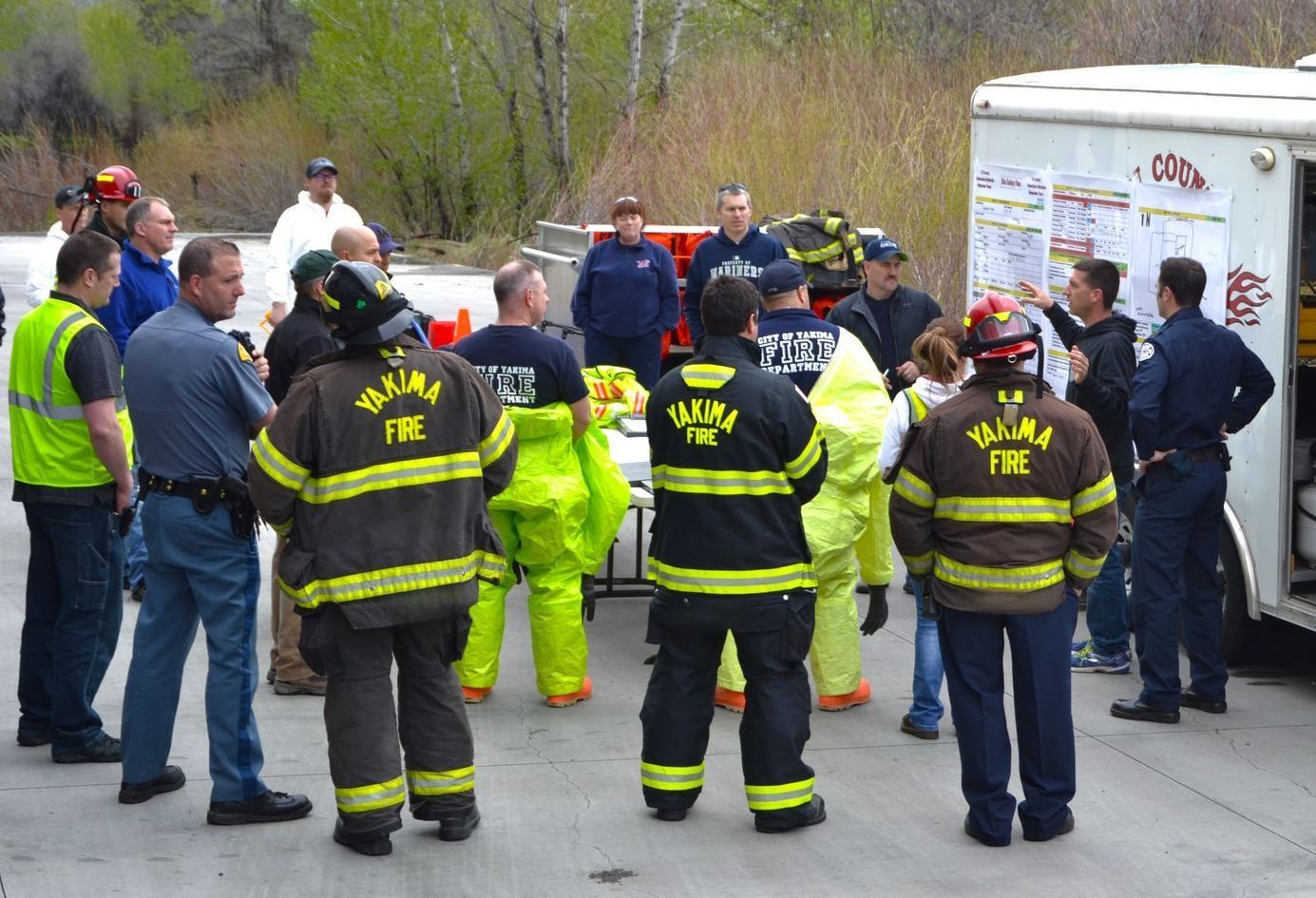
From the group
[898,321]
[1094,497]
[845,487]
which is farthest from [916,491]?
[898,321]

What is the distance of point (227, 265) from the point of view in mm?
5223

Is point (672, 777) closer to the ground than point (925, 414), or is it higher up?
closer to the ground

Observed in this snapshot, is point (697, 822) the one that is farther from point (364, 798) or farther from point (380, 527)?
point (380, 527)

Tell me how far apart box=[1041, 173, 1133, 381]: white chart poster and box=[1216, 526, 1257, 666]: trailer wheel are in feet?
4.12

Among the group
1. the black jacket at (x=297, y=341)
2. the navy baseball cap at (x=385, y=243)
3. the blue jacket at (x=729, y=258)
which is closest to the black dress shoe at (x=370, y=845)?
the black jacket at (x=297, y=341)

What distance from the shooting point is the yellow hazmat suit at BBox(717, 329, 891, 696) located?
617 centimetres

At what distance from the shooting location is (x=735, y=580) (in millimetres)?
5133

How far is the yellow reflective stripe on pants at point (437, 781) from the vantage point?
5109 millimetres

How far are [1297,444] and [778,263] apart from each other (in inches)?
98.8

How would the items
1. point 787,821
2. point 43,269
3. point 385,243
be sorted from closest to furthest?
point 787,821, point 385,243, point 43,269

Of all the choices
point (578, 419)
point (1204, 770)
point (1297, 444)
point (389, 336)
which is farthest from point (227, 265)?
point (1297, 444)

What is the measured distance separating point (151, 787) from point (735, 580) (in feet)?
6.98

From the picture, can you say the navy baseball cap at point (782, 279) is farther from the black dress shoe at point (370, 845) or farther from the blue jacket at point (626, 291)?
the blue jacket at point (626, 291)

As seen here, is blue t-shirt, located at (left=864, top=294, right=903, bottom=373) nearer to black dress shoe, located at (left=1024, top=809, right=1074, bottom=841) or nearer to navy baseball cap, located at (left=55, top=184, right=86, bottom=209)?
black dress shoe, located at (left=1024, top=809, right=1074, bottom=841)
